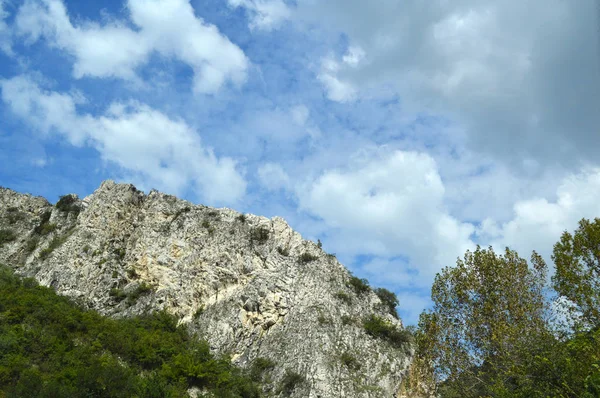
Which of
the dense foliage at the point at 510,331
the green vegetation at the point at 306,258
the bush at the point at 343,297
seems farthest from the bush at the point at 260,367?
the dense foliage at the point at 510,331

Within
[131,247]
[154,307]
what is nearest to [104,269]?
[131,247]

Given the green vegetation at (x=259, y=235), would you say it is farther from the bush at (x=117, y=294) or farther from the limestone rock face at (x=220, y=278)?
the bush at (x=117, y=294)

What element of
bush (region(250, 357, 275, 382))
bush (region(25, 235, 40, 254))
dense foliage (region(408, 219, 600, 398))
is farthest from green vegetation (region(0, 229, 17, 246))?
dense foliage (region(408, 219, 600, 398))

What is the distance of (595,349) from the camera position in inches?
599

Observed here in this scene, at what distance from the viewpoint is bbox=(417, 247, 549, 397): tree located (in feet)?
57.7

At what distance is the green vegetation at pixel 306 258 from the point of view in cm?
4931

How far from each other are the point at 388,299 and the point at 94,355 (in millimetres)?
28798

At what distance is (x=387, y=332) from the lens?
143 feet

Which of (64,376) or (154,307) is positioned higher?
(154,307)

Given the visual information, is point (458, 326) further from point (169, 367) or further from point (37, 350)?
point (37, 350)

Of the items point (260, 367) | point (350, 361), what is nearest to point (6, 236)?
point (260, 367)

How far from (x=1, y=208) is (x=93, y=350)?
109 feet

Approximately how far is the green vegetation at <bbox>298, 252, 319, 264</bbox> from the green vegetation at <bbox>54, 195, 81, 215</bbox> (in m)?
28.2

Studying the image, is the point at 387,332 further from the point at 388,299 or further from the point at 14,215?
the point at 14,215
